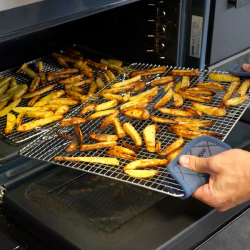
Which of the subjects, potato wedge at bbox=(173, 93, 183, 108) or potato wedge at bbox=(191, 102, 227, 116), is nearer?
potato wedge at bbox=(191, 102, 227, 116)

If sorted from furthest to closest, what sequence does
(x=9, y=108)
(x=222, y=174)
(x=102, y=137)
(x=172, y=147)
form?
Answer: (x=9, y=108), (x=102, y=137), (x=172, y=147), (x=222, y=174)

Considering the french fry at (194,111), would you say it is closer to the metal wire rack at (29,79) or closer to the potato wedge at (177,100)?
the potato wedge at (177,100)

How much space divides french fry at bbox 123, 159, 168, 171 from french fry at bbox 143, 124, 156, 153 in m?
0.12

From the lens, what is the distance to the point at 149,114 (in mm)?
2107

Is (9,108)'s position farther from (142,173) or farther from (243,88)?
(243,88)

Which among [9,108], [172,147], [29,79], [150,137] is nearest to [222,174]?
[172,147]

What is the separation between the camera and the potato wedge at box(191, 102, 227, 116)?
6.71 ft

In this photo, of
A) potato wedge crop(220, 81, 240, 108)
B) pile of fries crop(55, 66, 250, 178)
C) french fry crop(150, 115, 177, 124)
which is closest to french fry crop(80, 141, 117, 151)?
pile of fries crop(55, 66, 250, 178)

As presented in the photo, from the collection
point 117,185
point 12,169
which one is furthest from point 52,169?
point 117,185

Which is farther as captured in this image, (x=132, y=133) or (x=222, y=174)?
(x=132, y=133)

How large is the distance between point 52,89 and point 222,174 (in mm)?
1339

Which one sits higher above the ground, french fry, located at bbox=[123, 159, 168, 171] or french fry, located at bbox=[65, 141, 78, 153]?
french fry, located at bbox=[123, 159, 168, 171]

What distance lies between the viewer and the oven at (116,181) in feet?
5.35

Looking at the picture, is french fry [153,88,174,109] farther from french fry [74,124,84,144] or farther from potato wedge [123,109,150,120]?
french fry [74,124,84,144]
